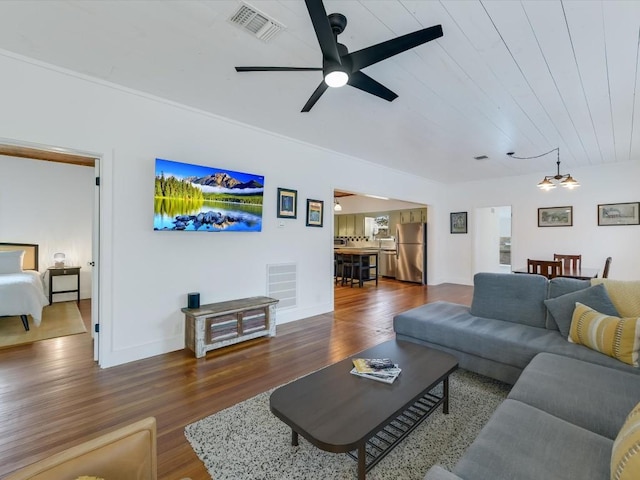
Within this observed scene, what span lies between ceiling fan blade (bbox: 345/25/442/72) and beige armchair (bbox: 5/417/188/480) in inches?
82.2

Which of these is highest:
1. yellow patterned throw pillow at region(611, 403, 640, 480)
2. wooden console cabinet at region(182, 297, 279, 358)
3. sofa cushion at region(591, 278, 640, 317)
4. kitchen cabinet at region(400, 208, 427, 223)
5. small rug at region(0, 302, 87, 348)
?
kitchen cabinet at region(400, 208, 427, 223)

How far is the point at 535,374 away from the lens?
→ 70.5 inches

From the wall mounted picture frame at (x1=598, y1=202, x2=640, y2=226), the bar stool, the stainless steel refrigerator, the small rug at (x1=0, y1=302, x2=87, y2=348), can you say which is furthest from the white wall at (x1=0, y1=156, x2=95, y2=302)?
the wall mounted picture frame at (x1=598, y1=202, x2=640, y2=226)

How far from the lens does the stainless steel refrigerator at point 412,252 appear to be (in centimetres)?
784

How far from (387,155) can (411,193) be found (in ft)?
6.40

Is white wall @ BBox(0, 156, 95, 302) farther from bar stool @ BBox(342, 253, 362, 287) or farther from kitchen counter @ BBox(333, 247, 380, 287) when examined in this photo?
bar stool @ BBox(342, 253, 362, 287)

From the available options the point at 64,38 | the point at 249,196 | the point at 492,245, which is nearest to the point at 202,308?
the point at 249,196

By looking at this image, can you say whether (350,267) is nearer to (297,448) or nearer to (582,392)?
(297,448)

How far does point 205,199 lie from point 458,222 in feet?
21.7

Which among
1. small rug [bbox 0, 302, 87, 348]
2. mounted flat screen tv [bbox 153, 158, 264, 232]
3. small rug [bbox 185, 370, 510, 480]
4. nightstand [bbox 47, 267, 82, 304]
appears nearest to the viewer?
small rug [bbox 185, 370, 510, 480]

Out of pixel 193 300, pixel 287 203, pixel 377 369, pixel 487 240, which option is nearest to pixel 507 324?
pixel 377 369

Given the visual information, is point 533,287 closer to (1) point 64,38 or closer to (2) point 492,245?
(1) point 64,38

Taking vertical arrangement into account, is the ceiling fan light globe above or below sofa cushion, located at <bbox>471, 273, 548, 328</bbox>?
above

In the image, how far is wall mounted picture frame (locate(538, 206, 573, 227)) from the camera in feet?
Answer: 20.2
